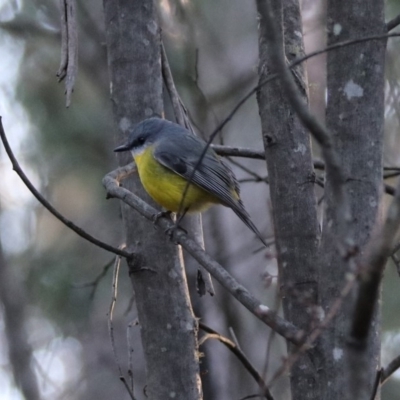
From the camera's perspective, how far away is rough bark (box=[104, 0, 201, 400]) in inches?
140

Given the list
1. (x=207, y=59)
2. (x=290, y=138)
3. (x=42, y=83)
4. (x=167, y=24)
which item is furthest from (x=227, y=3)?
(x=290, y=138)

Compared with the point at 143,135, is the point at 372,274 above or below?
below

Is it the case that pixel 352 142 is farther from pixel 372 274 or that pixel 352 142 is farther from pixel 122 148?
pixel 372 274

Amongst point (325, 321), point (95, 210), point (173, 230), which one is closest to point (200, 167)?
point (173, 230)

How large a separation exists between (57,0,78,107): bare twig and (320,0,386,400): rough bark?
1.08 meters

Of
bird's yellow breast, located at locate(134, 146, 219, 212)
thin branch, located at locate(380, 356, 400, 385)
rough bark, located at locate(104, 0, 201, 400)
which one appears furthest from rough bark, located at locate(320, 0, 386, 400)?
bird's yellow breast, located at locate(134, 146, 219, 212)

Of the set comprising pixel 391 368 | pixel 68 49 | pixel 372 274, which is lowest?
pixel 372 274

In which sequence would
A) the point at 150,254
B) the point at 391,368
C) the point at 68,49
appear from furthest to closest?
1. the point at 150,254
2. the point at 68,49
3. the point at 391,368

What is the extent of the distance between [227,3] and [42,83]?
3.47 metres

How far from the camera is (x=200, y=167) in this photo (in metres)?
4.59

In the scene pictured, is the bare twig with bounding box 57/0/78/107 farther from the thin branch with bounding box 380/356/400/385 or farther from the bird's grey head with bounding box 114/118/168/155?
the thin branch with bounding box 380/356/400/385

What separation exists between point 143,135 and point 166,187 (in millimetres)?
364

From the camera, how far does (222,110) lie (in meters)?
9.74

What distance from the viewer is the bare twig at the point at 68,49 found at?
3260 mm
